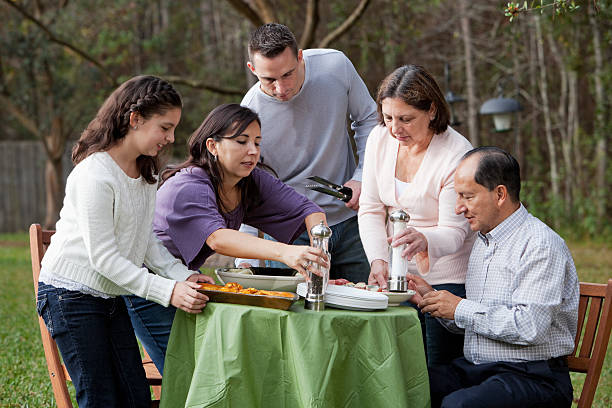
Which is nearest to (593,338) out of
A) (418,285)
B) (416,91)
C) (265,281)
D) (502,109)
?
(418,285)

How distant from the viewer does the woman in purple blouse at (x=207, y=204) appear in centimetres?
296

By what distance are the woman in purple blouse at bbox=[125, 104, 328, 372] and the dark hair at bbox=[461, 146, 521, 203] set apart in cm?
80

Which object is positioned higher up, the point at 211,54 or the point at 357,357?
the point at 211,54

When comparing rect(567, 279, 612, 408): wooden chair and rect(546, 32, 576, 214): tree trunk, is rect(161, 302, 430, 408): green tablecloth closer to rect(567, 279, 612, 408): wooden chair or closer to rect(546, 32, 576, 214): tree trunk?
rect(567, 279, 612, 408): wooden chair

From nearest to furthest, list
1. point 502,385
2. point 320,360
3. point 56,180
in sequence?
point 320,360 → point 502,385 → point 56,180

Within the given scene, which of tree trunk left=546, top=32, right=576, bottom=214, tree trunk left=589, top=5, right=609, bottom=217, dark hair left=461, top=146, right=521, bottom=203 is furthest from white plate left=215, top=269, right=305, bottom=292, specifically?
tree trunk left=546, top=32, right=576, bottom=214

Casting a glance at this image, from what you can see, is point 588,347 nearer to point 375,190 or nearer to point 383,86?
point 375,190

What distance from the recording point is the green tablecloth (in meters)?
2.52

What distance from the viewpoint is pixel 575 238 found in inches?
539

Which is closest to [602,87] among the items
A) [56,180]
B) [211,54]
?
[211,54]

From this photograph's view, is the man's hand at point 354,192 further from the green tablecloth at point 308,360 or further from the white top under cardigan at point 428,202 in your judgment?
the green tablecloth at point 308,360

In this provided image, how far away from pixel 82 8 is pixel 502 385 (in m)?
14.7

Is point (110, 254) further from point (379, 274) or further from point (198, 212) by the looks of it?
point (379, 274)

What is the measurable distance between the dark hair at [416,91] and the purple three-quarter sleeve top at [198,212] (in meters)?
0.64
